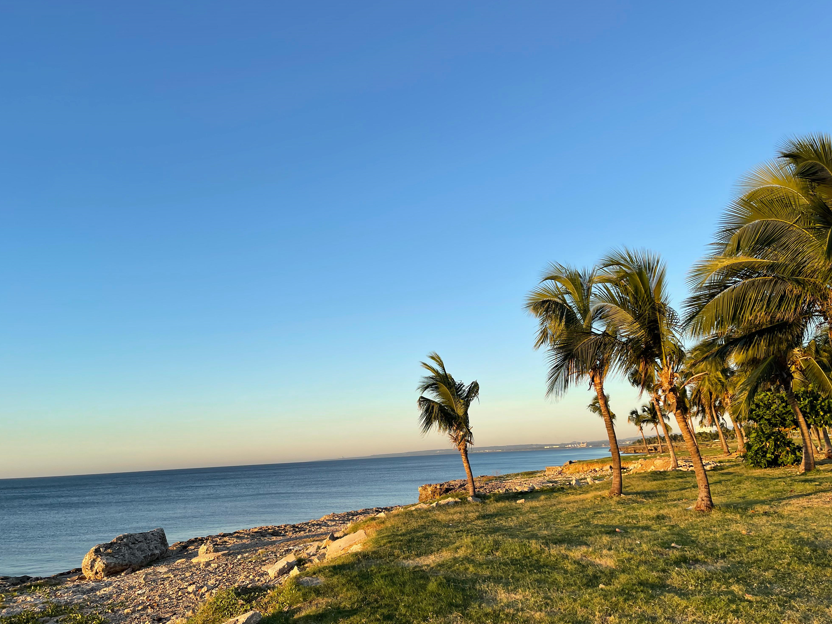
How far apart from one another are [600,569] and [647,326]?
28.5ft

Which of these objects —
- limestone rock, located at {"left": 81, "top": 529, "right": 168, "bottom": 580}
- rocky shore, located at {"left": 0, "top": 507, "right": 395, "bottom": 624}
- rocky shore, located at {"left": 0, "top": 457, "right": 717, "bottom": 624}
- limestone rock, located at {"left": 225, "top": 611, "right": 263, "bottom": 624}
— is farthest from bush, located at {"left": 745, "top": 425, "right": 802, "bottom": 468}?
limestone rock, located at {"left": 81, "top": 529, "right": 168, "bottom": 580}

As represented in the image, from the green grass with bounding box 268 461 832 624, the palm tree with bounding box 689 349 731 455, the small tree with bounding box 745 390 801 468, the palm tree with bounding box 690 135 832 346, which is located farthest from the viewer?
the small tree with bounding box 745 390 801 468

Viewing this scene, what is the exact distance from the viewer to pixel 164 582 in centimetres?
1578

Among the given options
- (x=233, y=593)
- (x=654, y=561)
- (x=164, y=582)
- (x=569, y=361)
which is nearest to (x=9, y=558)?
(x=164, y=582)

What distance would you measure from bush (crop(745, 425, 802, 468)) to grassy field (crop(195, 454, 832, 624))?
1180 cm

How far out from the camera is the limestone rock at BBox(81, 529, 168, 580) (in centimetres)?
1930

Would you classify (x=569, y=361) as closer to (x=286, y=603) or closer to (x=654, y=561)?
(x=654, y=561)

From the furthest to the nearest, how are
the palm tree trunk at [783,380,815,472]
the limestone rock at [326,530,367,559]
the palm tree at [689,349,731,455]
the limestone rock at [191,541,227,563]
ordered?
the palm tree trunk at [783,380,815,472], the limestone rock at [191,541,227,563], the palm tree at [689,349,731,455], the limestone rock at [326,530,367,559]

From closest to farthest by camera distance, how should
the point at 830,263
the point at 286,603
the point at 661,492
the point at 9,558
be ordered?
the point at 286,603, the point at 830,263, the point at 661,492, the point at 9,558

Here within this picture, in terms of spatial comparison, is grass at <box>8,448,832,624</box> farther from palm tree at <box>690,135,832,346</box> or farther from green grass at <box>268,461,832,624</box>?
palm tree at <box>690,135,832,346</box>

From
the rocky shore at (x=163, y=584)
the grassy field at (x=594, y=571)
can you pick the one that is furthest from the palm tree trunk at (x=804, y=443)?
the rocky shore at (x=163, y=584)

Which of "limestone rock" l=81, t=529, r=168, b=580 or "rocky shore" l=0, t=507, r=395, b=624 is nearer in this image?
"rocky shore" l=0, t=507, r=395, b=624

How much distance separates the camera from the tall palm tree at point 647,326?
14.5 meters

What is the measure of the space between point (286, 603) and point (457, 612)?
3.21 meters
